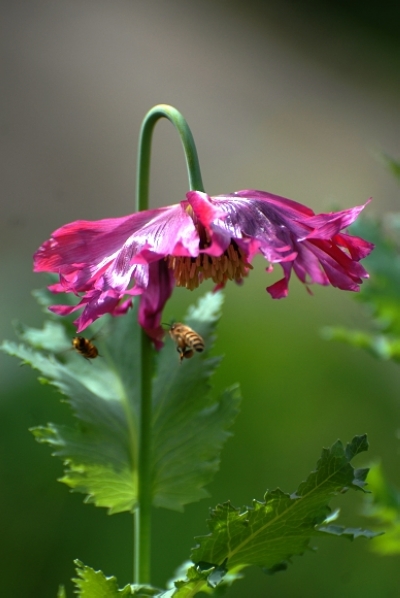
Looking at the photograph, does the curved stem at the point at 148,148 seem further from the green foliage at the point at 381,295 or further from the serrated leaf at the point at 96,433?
the green foliage at the point at 381,295

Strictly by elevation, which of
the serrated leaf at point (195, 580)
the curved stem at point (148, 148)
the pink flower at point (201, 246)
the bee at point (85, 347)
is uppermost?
the curved stem at point (148, 148)

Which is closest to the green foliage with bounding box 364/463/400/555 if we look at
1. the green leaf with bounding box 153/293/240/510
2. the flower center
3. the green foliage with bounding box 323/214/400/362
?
the green foliage with bounding box 323/214/400/362

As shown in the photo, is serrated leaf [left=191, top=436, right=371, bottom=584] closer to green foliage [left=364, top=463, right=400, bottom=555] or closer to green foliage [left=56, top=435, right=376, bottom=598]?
green foliage [left=56, top=435, right=376, bottom=598]

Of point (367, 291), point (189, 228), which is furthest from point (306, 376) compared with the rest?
point (189, 228)

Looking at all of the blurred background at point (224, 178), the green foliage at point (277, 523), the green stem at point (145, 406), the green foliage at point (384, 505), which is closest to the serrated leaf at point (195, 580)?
the green foliage at point (277, 523)

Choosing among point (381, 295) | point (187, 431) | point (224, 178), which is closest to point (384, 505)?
point (381, 295)

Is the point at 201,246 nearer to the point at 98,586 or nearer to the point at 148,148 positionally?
the point at 148,148
